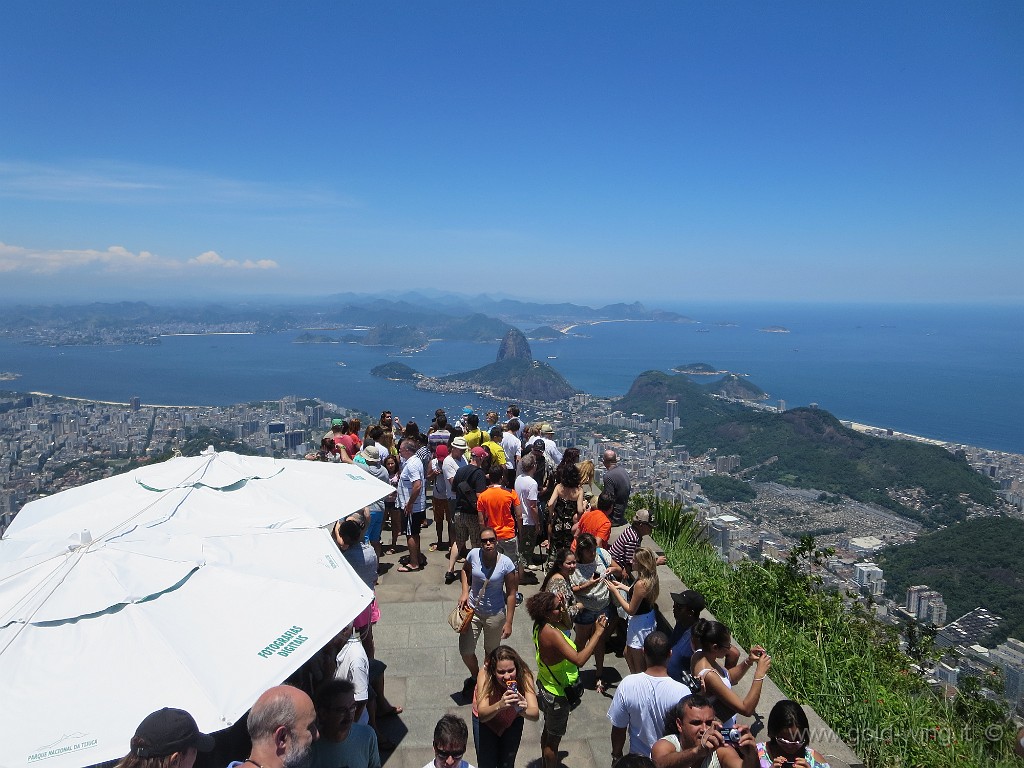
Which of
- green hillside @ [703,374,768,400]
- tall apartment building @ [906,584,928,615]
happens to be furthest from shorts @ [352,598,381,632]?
green hillside @ [703,374,768,400]

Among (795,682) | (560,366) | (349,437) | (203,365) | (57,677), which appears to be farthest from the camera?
(560,366)

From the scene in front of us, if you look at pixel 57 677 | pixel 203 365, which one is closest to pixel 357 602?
pixel 57 677

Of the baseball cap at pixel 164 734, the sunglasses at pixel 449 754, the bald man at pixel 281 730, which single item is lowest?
the sunglasses at pixel 449 754

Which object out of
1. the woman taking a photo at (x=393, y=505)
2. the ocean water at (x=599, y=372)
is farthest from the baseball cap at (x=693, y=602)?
the ocean water at (x=599, y=372)

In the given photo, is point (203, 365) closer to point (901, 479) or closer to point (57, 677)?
point (901, 479)

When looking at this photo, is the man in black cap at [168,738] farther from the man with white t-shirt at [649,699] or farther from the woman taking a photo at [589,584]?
the woman taking a photo at [589,584]

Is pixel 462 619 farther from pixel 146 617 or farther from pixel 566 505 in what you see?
pixel 566 505
